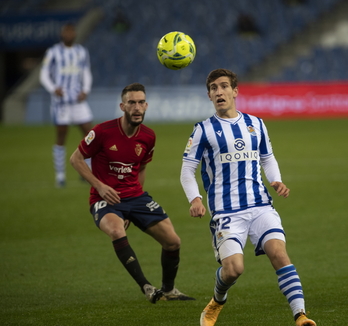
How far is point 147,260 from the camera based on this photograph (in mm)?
7301

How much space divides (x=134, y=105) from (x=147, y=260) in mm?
2242

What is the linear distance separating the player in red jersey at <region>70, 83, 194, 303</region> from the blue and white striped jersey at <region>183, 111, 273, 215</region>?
3.10ft

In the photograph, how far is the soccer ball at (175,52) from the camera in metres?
5.93

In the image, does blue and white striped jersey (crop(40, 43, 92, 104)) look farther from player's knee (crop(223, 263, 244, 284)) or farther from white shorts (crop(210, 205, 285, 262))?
player's knee (crop(223, 263, 244, 284))

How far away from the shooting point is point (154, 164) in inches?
611

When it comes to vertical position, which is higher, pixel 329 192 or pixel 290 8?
pixel 290 8

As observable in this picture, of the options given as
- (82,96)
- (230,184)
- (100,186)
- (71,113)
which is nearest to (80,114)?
(71,113)

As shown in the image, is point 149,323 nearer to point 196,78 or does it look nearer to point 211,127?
point 211,127

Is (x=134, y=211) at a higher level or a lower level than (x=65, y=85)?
lower

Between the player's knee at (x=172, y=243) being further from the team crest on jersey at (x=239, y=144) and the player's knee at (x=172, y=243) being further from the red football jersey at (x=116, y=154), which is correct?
the team crest on jersey at (x=239, y=144)

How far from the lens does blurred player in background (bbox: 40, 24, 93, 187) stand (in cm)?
1253

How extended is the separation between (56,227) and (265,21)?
959 inches

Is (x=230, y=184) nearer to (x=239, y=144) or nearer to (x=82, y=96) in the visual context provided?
(x=239, y=144)

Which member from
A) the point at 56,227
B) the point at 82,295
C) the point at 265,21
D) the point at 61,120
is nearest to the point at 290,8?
the point at 265,21
